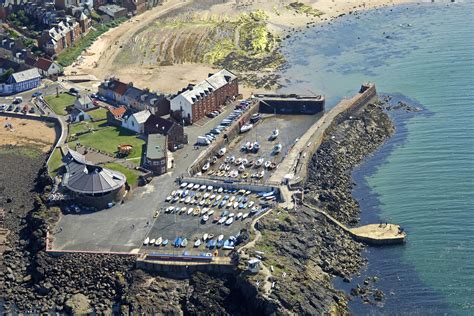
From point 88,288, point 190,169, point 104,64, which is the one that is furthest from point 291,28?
point 88,288

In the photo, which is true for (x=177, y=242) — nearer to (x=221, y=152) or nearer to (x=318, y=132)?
(x=221, y=152)

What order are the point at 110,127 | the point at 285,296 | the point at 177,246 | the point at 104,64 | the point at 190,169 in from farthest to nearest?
the point at 104,64 < the point at 110,127 < the point at 190,169 < the point at 177,246 < the point at 285,296

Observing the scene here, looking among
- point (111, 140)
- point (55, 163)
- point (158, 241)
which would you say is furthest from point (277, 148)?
point (158, 241)

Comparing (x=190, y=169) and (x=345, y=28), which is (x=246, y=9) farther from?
(x=190, y=169)

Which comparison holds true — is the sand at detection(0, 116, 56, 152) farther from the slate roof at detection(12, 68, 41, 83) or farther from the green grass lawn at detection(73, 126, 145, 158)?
the slate roof at detection(12, 68, 41, 83)

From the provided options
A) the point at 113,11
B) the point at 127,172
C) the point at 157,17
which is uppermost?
the point at 113,11

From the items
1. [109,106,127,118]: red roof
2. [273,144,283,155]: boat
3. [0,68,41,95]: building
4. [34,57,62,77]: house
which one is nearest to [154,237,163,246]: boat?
[273,144,283,155]: boat
